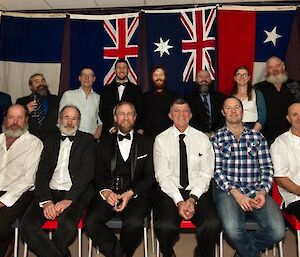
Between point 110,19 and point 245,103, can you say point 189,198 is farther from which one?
point 110,19

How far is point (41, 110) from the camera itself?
439cm

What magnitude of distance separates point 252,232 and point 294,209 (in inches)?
15.5

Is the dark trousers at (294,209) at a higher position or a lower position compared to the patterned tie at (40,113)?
lower

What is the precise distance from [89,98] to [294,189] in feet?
Answer: 8.48

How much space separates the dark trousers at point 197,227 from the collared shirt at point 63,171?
2.82 feet

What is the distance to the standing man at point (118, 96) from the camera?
14.0 ft

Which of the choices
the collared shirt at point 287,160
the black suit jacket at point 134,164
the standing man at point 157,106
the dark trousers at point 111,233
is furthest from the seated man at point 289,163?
the standing man at point 157,106

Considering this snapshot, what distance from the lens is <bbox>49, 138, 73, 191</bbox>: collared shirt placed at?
320 centimetres

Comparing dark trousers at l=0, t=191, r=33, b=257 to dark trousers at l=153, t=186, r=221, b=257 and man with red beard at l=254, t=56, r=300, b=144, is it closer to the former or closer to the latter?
dark trousers at l=153, t=186, r=221, b=257

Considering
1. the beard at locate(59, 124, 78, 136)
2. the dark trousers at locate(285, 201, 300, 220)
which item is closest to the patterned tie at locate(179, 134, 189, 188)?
the dark trousers at locate(285, 201, 300, 220)

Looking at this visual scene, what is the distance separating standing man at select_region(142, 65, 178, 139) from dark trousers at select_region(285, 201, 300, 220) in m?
1.62

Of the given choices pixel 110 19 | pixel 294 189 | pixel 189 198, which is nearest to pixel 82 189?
pixel 189 198

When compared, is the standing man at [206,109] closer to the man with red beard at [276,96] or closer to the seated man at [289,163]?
the man with red beard at [276,96]

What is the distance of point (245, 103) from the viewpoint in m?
3.97
